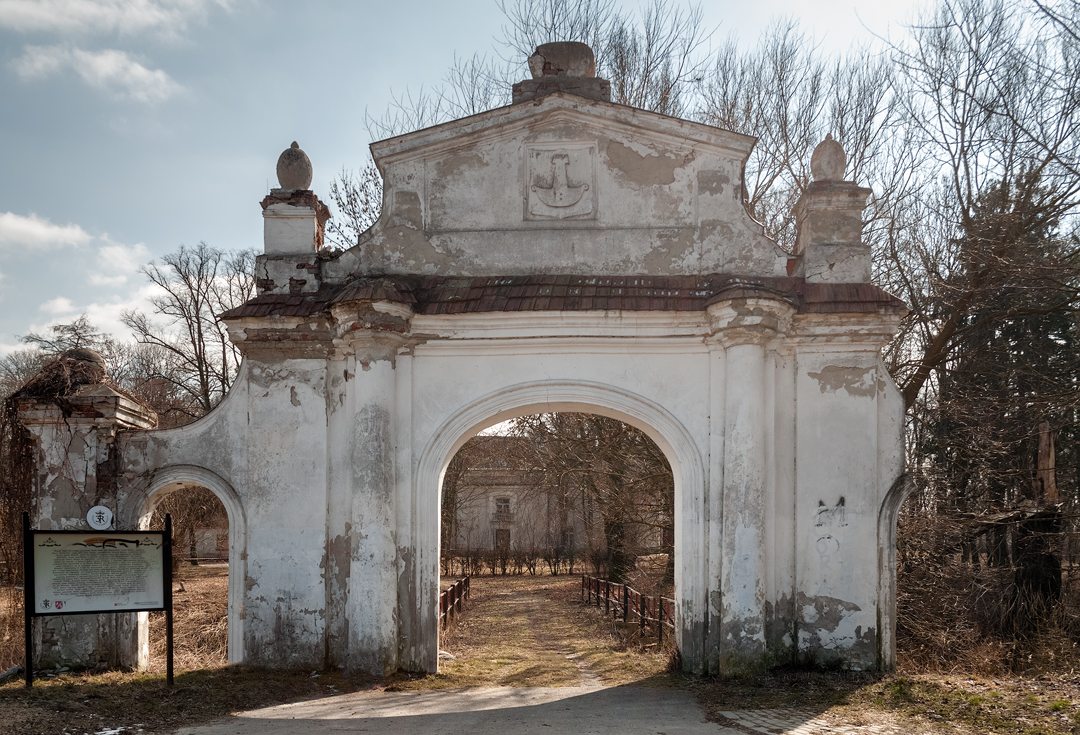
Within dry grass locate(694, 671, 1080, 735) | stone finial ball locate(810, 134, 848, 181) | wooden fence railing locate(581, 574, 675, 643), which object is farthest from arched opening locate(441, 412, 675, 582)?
stone finial ball locate(810, 134, 848, 181)

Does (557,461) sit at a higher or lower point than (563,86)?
lower

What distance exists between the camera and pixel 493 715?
23.7ft

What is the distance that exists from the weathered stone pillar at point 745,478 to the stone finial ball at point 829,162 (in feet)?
5.76

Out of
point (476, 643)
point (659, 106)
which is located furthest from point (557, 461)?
point (659, 106)

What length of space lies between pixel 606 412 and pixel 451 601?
763 centimetres

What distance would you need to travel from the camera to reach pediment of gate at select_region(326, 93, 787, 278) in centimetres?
888

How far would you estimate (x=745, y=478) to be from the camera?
26.8 feet

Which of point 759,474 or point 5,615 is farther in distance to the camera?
point 5,615

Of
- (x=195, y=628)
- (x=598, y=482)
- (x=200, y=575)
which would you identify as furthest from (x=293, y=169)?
(x=200, y=575)

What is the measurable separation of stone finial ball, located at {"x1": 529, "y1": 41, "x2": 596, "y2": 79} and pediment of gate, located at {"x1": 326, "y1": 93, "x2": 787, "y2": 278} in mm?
925

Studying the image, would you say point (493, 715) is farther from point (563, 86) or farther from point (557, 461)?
point (557, 461)

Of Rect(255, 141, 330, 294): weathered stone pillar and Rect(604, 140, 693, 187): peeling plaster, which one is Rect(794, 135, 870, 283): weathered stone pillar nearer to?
Rect(604, 140, 693, 187): peeling plaster

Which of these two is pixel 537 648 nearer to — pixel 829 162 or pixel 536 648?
pixel 536 648

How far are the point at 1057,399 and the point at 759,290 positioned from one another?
583cm
